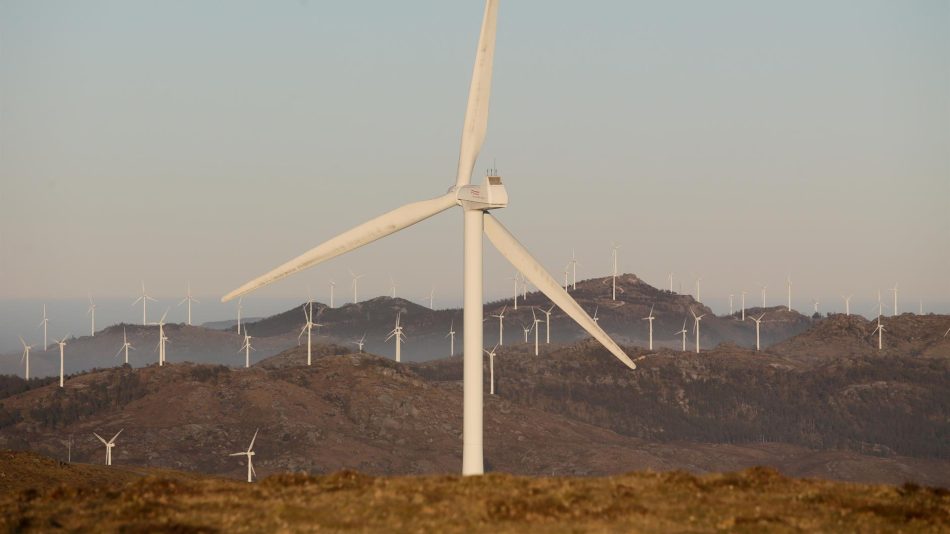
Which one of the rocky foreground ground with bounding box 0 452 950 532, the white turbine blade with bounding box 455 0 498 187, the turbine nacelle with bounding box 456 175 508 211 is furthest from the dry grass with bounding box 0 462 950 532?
the white turbine blade with bounding box 455 0 498 187

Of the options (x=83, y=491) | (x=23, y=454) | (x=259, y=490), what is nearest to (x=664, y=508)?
(x=259, y=490)

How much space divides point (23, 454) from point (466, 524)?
61037 millimetres

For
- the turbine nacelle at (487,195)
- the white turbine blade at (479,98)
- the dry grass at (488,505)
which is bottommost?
the dry grass at (488,505)

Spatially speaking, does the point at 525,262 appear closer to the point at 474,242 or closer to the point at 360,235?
the point at 474,242

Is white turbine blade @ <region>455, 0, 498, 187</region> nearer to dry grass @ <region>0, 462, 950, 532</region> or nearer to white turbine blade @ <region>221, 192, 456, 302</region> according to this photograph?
white turbine blade @ <region>221, 192, 456, 302</region>

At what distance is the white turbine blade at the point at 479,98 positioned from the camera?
266 ft

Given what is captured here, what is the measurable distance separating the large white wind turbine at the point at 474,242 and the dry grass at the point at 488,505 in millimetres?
11396

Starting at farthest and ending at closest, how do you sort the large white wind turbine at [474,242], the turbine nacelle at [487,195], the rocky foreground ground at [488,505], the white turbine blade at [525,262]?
the white turbine blade at [525,262]
the turbine nacelle at [487,195]
the large white wind turbine at [474,242]
the rocky foreground ground at [488,505]

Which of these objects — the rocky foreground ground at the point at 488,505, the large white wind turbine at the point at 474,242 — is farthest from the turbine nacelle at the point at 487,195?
the rocky foreground ground at the point at 488,505

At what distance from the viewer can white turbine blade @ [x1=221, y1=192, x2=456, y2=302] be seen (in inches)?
2992

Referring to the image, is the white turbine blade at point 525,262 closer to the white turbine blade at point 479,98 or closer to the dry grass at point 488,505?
the white turbine blade at point 479,98

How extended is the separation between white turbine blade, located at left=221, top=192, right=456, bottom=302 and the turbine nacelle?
1746 mm

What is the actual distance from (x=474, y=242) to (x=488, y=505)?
81.4ft

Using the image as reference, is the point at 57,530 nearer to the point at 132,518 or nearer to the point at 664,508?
the point at 132,518
